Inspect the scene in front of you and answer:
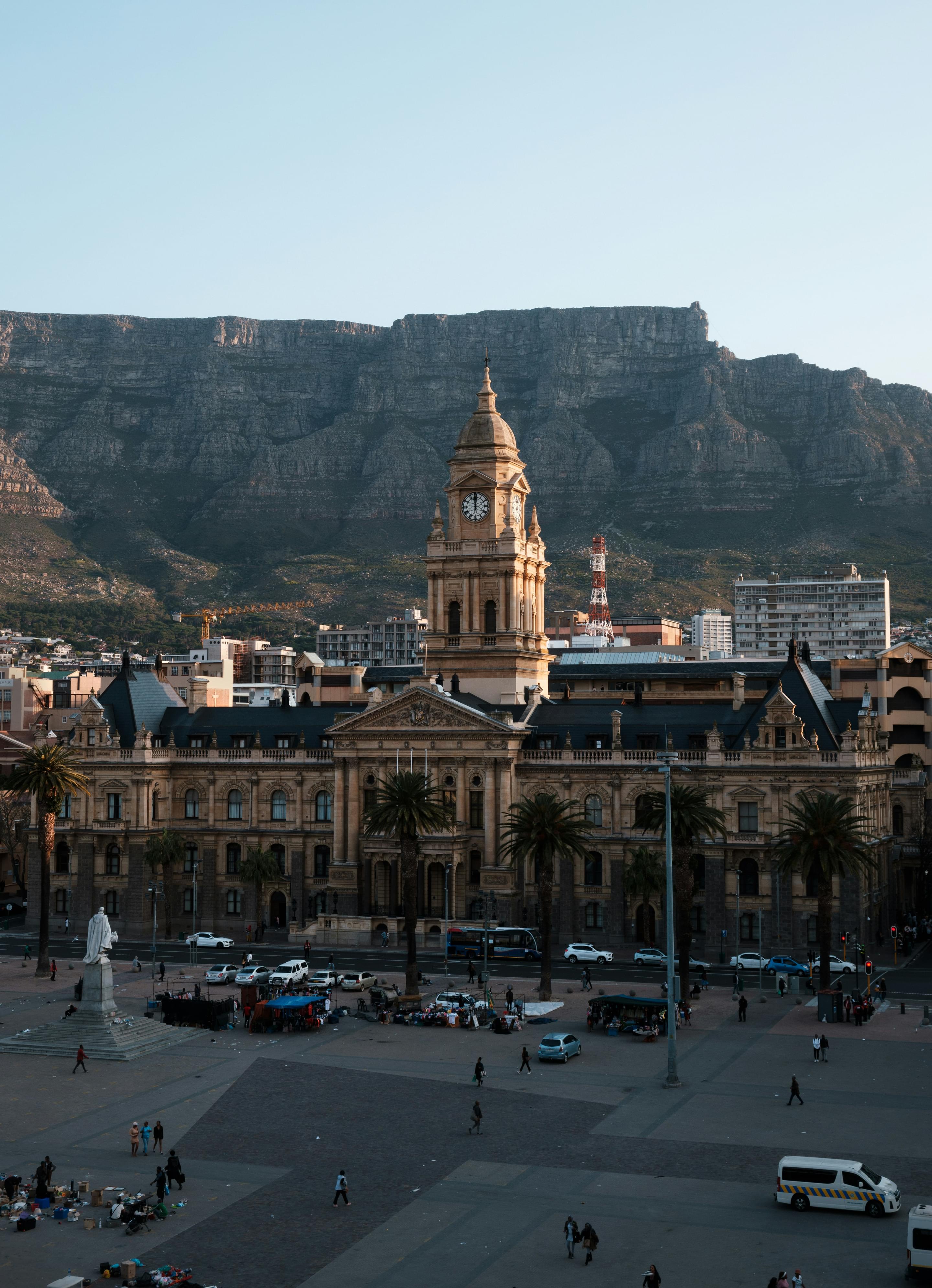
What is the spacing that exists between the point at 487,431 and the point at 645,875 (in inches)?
1626

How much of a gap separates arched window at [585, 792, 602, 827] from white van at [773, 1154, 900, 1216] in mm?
61546

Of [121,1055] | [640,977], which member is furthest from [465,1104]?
[640,977]

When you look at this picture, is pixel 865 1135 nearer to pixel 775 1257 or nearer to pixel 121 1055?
pixel 775 1257

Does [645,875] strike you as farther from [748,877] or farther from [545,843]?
[545,843]

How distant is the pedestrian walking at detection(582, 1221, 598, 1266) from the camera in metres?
43.6

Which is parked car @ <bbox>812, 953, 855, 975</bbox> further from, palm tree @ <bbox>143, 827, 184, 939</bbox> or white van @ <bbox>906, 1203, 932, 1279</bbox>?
white van @ <bbox>906, 1203, 932, 1279</bbox>

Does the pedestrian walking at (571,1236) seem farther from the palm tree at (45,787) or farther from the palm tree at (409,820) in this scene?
the palm tree at (45,787)

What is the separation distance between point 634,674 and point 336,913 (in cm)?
4358

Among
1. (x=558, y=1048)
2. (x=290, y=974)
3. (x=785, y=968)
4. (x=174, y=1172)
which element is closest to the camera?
(x=174, y=1172)

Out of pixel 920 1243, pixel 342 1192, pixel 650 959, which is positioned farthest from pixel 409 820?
pixel 920 1243

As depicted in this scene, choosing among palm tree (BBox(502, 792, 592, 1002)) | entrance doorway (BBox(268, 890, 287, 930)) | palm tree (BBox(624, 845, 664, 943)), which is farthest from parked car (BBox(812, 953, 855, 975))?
entrance doorway (BBox(268, 890, 287, 930))

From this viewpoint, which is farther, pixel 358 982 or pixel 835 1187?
pixel 358 982

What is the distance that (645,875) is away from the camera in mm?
103500

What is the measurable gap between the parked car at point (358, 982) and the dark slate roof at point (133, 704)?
3757cm
